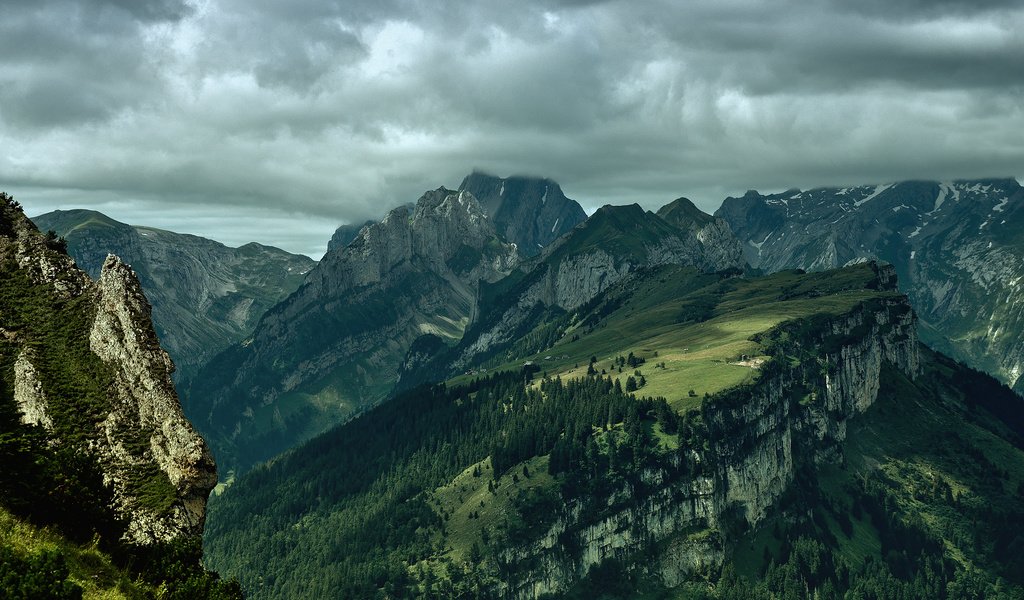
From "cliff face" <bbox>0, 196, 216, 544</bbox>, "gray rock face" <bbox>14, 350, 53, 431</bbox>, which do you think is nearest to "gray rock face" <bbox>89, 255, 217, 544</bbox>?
"cliff face" <bbox>0, 196, 216, 544</bbox>

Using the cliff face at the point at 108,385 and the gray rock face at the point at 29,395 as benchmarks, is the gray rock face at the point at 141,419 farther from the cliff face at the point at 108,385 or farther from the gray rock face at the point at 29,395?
the gray rock face at the point at 29,395

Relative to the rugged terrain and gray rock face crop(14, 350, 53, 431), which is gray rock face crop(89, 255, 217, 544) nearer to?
the rugged terrain

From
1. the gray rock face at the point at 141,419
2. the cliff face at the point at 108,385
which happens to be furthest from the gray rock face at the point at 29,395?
the gray rock face at the point at 141,419

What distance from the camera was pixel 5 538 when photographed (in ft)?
192

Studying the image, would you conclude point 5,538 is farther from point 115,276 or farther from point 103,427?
point 115,276

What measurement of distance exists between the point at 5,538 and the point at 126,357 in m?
23.2

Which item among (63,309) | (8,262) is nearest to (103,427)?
(63,309)

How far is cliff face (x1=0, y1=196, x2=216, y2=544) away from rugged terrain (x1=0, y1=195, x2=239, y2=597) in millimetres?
92

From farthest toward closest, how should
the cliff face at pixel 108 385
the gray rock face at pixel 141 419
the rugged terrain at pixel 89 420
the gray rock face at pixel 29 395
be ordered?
the gray rock face at pixel 29 395
the cliff face at pixel 108 385
the gray rock face at pixel 141 419
the rugged terrain at pixel 89 420

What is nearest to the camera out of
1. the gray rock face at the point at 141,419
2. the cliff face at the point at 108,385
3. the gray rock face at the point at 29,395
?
the gray rock face at the point at 141,419

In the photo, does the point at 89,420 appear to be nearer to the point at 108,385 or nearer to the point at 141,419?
the point at 108,385

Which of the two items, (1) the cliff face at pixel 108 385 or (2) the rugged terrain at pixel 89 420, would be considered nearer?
(2) the rugged terrain at pixel 89 420

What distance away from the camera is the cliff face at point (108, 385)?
7225cm

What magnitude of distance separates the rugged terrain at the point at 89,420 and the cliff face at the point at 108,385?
0.30 feet
